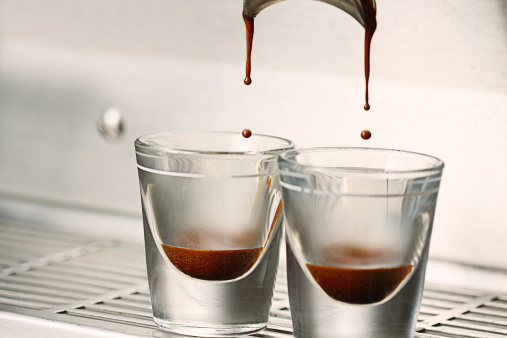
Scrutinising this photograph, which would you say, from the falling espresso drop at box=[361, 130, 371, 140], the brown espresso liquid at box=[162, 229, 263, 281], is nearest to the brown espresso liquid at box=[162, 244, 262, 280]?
the brown espresso liquid at box=[162, 229, 263, 281]

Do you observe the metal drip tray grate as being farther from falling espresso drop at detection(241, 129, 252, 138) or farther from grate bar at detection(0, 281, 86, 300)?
falling espresso drop at detection(241, 129, 252, 138)

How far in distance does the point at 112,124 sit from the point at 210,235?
1.07 ft

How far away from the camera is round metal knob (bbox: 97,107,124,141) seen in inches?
29.9

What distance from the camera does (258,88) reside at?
2.28 ft

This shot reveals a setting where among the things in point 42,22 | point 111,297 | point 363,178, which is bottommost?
point 111,297

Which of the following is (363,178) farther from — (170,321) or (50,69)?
(50,69)

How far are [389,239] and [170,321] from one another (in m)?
0.15

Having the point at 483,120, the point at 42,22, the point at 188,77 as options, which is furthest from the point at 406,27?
the point at 42,22

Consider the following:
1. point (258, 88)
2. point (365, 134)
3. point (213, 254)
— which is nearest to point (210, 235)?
point (213, 254)

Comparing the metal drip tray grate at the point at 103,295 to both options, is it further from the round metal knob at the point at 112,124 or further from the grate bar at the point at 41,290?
the round metal knob at the point at 112,124

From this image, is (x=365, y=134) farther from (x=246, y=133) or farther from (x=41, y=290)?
(x=41, y=290)

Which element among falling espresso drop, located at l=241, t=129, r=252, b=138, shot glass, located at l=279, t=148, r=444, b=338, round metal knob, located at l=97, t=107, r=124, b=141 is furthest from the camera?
round metal knob, located at l=97, t=107, r=124, b=141

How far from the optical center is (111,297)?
22.1 inches

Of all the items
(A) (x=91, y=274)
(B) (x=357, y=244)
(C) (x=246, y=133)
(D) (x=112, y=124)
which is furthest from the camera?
(D) (x=112, y=124)
